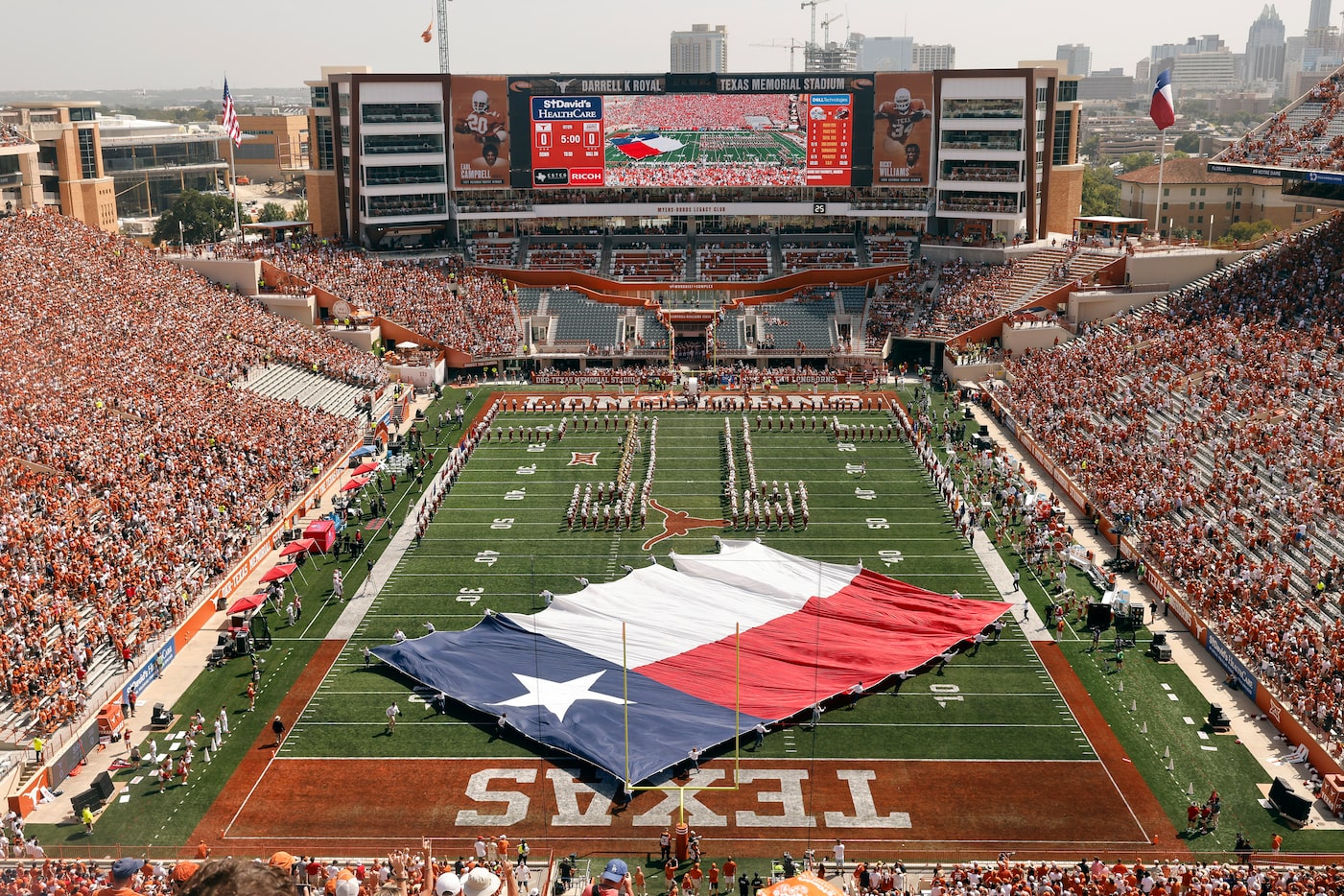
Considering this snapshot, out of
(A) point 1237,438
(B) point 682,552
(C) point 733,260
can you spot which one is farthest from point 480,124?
(A) point 1237,438

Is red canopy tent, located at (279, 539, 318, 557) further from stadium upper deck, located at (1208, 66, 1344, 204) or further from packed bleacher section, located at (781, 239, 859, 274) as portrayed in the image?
stadium upper deck, located at (1208, 66, 1344, 204)

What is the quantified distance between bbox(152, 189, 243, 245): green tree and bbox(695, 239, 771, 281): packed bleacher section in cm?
3486

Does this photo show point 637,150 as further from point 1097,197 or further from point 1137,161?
point 1137,161

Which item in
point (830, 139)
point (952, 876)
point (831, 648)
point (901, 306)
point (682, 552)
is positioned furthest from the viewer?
point (830, 139)

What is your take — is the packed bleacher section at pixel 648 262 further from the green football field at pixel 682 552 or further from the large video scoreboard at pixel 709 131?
the green football field at pixel 682 552

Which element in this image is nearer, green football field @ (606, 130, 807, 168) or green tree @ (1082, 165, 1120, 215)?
green football field @ (606, 130, 807, 168)

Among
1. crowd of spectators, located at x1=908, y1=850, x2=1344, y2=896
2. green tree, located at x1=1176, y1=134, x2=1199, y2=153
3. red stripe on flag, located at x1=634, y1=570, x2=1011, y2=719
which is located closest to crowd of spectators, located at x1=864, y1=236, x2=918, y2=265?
red stripe on flag, located at x1=634, y1=570, x2=1011, y2=719

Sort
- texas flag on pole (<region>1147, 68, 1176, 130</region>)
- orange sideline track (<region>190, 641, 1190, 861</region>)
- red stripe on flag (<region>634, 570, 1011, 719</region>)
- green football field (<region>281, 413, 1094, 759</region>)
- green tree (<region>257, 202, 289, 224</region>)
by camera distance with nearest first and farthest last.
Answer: orange sideline track (<region>190, 641, 1190, 861</region>), green football field (<region>281, 413, 1094, 759</region>), red stripe on flag (<region>634, 570, 1011, 719</region>), texas flag on pole (<region>1147, 68, 1176, 130</region>), green tree (<region>257, 202, 289, 224</region>)

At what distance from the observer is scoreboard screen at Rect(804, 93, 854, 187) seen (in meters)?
55.9

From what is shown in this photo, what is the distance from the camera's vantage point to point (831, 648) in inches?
923

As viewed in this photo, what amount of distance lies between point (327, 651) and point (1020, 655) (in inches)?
531

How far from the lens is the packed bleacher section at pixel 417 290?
50750mm

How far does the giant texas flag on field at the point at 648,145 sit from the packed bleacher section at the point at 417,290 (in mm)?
8581

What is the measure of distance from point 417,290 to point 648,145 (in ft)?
40.7
